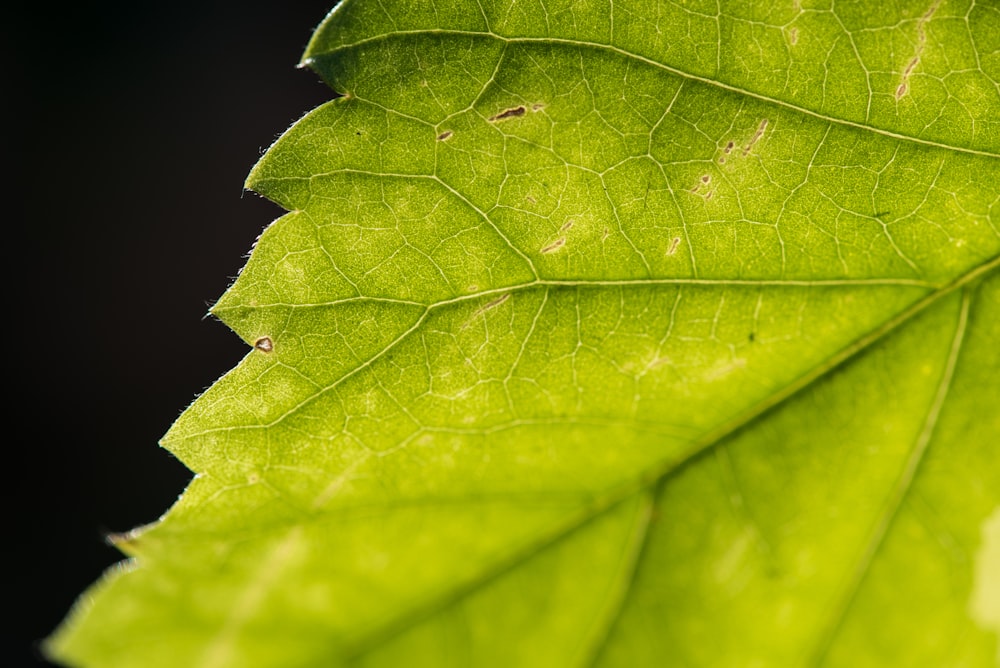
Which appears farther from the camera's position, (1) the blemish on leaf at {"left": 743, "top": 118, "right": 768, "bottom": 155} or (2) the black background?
(2) the black background

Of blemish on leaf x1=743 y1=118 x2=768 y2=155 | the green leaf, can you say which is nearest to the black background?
the green leaf

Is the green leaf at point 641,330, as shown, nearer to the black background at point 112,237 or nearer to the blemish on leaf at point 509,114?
the blemish on leaf at point 509,114

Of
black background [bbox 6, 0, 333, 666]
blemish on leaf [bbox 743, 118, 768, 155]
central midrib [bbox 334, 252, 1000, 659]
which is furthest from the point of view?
black background [bbox 6, 0, 333, 666]

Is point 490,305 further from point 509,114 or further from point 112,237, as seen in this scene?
point 112,237

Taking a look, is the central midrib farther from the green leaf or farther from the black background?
the black background

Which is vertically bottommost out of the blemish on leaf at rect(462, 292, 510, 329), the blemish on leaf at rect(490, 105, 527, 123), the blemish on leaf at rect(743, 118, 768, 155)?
the blemish on leaf at rect(462, 292, 510, 329)

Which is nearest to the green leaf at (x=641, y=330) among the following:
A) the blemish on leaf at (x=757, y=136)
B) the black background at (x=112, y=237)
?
the blemish on leaf at (x=757, y=136)

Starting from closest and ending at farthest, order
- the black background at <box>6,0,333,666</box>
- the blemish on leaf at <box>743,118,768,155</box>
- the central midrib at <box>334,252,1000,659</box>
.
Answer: the central midrib at <box>334,252,1000,659</box> < the blemish on leaf at <box>743,118,768,155</box> < the black background at <box>6,0,333,666</box>

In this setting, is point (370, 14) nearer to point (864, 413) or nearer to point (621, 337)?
point (621, 337)

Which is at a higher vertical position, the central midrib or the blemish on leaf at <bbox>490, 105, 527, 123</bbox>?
the blemish on leaf at <bbox>490, 105, 527, 123</bbox>
